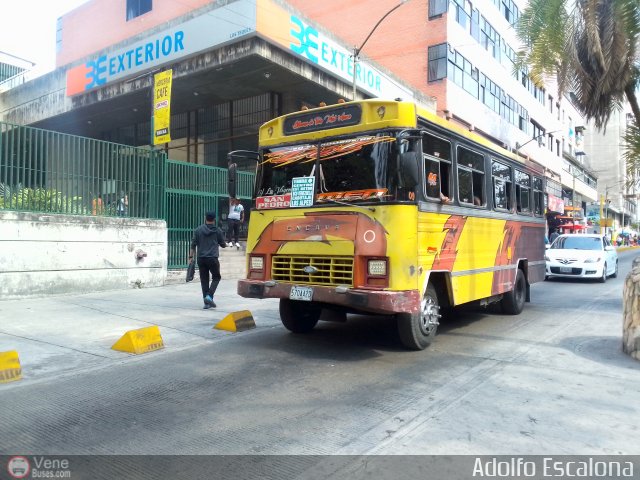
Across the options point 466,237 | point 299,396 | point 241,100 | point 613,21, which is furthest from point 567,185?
point 299,396

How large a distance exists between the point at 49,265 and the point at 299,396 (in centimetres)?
804

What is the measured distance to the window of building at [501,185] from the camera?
856cm

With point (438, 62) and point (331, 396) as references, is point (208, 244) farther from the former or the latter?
point (438, 62)

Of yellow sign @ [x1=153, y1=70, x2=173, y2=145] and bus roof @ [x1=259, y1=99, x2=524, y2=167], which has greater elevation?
yellow sign @ [x1=153, y1=70, x2=173, y2=145]

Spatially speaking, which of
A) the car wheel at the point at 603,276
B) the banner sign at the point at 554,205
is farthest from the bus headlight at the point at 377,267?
the banner sign at the point at 554,205

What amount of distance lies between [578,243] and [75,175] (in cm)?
1551

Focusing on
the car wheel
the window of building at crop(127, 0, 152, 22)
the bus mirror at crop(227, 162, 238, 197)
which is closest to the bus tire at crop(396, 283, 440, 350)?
the bus mirror at crop(227, 162, 238, 197)

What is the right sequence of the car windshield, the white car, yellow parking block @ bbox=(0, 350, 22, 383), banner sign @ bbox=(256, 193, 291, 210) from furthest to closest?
the car windshield → the white car → banner sign @ bbox=(256, 193, 291, 210) → yellow parking block @ bbox=(0, 350, 22, 383)

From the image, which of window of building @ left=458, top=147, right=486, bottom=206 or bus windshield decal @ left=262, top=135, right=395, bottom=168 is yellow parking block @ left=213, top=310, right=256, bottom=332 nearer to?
bus windshield decal @ left=262, top=135, right=395, bottom=168

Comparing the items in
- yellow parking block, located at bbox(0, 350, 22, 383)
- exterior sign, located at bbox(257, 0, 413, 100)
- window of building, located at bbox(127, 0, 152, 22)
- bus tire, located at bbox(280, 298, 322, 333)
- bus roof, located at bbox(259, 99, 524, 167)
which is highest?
window of building, located at bbox(127, 0, 152, 22)

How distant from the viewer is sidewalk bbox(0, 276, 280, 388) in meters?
6.22

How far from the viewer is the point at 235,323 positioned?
8.00 metres

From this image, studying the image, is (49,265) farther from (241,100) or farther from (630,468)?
(241,100)

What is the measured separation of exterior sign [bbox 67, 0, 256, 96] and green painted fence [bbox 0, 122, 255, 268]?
4.87 m
